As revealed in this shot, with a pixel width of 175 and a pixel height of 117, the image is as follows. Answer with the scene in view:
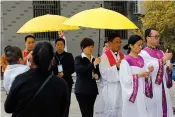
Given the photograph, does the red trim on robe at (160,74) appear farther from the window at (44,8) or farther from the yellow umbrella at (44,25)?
the window at (44,8)

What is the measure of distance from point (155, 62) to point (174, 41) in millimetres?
11593

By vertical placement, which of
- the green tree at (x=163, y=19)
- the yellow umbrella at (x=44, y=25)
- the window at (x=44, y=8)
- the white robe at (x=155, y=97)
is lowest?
the white robe at (x=155, y=97)

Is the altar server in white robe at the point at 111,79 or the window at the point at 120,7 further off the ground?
the window at the point at 120,7

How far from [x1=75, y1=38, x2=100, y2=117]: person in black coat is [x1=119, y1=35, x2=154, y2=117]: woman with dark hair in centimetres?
90

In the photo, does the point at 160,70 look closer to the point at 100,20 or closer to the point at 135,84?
the point at 135,84

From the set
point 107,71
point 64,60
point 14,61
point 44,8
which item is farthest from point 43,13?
point 14,61

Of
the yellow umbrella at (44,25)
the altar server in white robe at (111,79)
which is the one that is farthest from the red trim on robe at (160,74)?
the yellow umbrella at (44,25)

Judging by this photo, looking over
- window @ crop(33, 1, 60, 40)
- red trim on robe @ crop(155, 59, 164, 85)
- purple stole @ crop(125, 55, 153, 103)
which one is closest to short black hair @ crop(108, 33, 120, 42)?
purple stole @ crop(125, 55, 153, 103)

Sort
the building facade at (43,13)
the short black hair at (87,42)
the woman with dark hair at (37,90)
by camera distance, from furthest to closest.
Result: the building facade at (43,13)
the short black hair at (87,42)
the woman with dark hair at (37,90)

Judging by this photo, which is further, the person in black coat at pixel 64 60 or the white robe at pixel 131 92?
the person in black coat at pixel 64 60

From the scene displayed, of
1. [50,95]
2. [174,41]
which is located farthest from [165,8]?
[50,95]

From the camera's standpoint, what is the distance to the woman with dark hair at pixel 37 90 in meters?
3.36

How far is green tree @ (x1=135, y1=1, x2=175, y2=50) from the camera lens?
52.4ft

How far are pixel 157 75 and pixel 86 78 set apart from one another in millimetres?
1252
